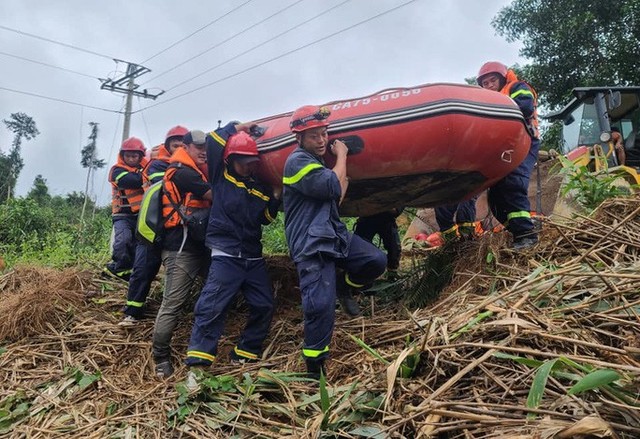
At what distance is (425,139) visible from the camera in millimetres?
3137

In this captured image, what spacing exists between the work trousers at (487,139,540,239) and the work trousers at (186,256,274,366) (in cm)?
176

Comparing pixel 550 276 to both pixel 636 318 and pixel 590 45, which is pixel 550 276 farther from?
pixel 590 45

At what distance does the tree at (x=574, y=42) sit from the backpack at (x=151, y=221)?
1205 centimetres

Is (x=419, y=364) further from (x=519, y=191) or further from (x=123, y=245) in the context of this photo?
(x=123, y=245)

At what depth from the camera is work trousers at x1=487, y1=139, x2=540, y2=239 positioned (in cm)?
346

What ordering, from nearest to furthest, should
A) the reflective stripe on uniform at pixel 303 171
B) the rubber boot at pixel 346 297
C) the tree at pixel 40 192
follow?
the reflective stripe on uniform at pixel 303 171 → the rubber boot at pixel 346 297 → the tree at pixel 40 192

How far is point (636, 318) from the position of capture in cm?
198

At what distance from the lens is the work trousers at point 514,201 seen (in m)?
3.46

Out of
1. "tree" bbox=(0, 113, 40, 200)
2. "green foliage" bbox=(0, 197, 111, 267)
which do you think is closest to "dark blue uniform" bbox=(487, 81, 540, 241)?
"green foliage" bbox=(0, 197, 111, 267)

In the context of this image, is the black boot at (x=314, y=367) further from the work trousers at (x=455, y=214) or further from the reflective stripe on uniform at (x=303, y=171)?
the work trousers at (x=455, y=214)

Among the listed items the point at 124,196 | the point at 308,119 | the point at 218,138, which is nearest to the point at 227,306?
the point at 218,138

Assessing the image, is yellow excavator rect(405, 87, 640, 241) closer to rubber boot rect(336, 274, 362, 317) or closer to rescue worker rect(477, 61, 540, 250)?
rescue worker rect(477, 61, 540, 250)

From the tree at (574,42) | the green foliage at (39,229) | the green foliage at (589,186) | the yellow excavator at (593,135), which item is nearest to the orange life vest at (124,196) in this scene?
the yellow excavator at (593,135)

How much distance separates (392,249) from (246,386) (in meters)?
2.14
